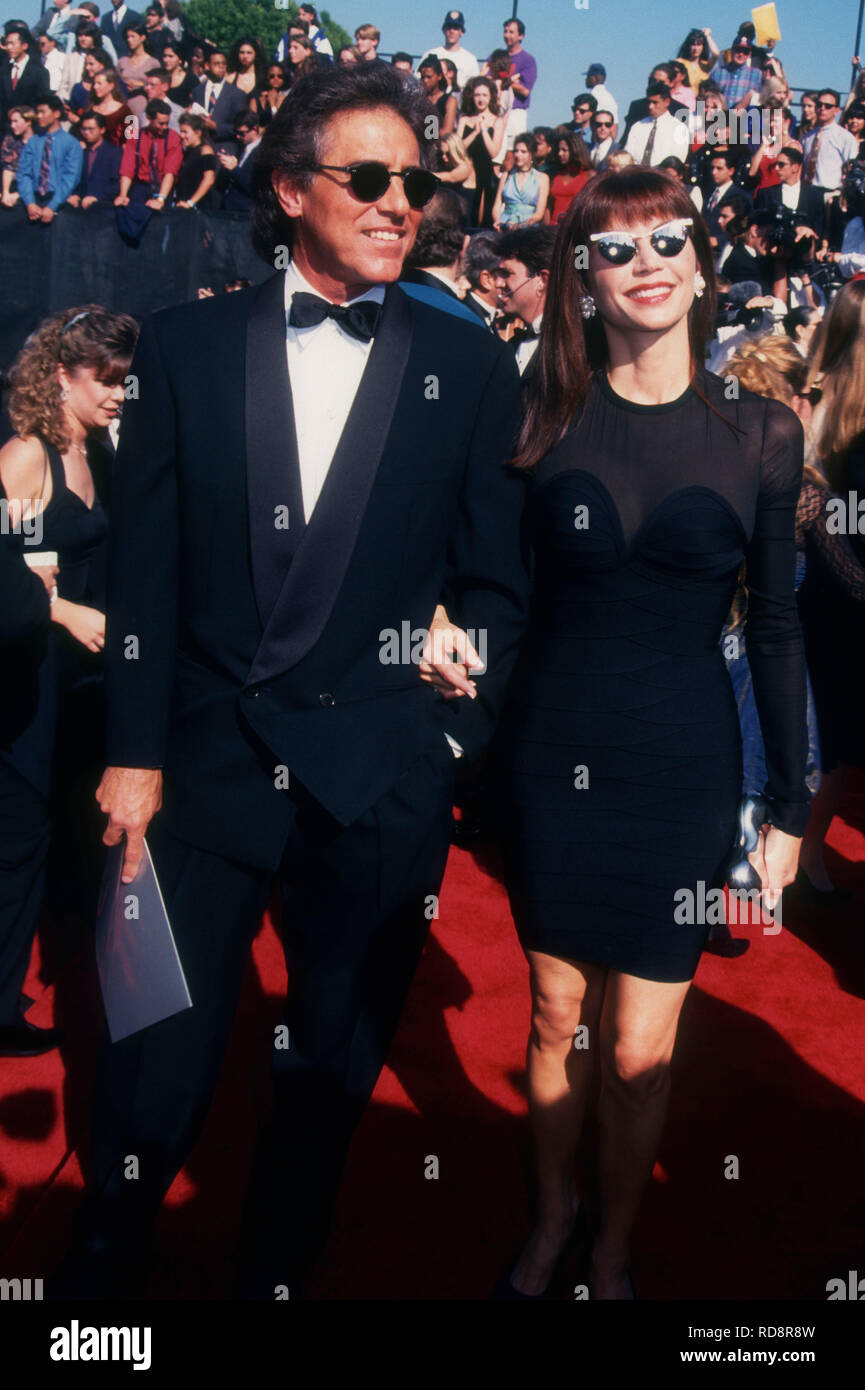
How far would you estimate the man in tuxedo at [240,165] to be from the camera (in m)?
10.4

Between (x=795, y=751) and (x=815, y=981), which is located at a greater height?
(x=795, y=751)

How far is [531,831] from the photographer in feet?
7.45

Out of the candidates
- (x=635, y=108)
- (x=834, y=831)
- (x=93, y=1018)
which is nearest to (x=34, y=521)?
(x=93, y=1018)

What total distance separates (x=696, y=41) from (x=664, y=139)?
248 centimetres

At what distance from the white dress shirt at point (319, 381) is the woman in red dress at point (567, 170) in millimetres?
8354

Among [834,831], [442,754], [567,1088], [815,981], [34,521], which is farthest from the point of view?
[834,831]

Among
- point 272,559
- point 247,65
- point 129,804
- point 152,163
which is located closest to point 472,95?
point 247,65

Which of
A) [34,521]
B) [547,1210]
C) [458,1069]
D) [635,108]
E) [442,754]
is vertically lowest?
[547,1210]

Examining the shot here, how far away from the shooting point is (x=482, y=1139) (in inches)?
116

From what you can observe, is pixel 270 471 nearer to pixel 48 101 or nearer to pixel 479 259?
pixel 479 259

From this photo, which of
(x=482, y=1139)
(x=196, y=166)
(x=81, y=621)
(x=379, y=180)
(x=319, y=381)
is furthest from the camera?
(x=196, y=166)

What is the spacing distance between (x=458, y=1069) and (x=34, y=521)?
1.85 metres

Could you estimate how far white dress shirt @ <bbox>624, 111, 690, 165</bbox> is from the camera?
965 centimetres
